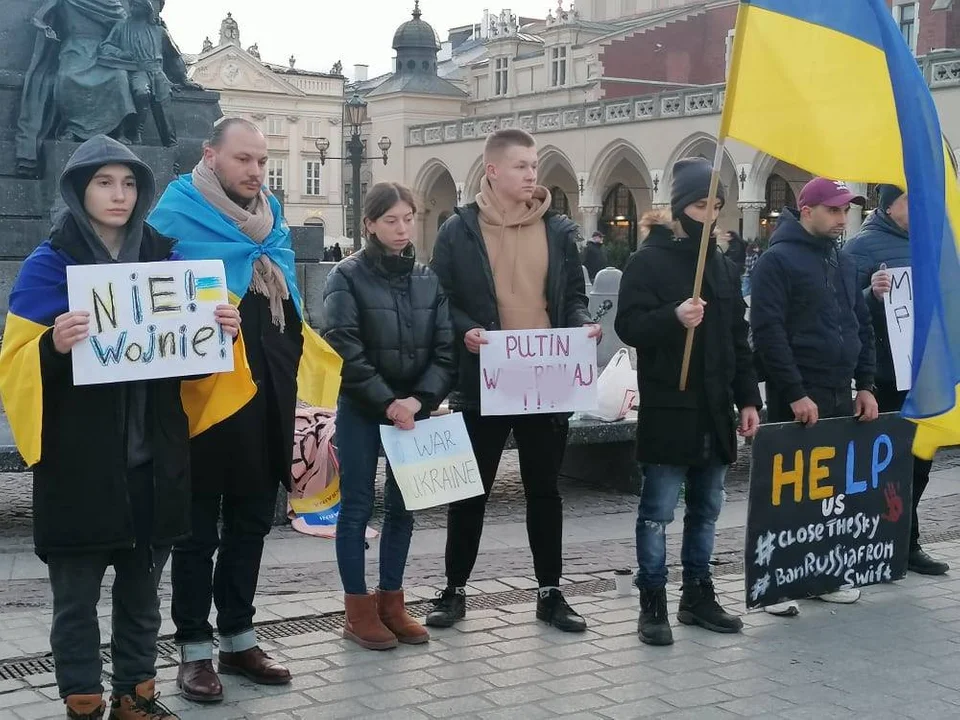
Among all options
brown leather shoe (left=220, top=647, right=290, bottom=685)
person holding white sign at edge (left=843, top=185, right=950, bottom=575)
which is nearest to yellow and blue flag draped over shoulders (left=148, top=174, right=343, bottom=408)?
brown leather shoe (left=220, top=647, right=290, bottom=685)

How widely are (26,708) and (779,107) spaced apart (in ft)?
11.4

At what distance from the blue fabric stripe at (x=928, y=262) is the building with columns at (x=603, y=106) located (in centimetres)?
3248

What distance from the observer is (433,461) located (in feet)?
Result: 17.2

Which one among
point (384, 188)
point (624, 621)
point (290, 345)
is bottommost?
point (624, 621)

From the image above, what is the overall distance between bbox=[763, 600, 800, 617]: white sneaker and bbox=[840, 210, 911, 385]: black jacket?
151cm

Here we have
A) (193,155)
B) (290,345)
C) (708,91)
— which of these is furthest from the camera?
(708,91)

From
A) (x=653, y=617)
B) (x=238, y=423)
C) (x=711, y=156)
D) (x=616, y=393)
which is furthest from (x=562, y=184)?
(x=238, y=423)

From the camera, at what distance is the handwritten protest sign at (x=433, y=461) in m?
5.18

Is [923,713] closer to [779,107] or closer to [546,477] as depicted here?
[546,477]

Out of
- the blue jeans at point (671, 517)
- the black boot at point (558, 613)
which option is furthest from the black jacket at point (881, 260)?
the black boot at point (558, 613)

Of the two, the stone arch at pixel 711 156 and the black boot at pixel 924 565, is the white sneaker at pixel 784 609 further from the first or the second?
the stone arch at pixel 711 156

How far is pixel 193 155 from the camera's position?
12.7m

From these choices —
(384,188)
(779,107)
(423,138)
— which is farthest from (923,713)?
(423,138)

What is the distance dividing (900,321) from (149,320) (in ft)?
13.2
